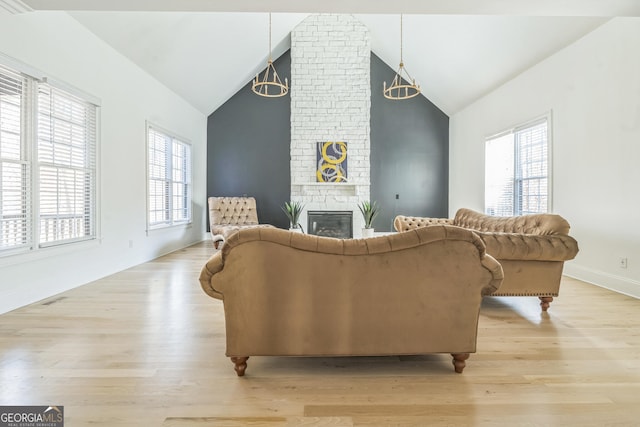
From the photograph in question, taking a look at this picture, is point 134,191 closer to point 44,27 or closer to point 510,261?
point 44,27

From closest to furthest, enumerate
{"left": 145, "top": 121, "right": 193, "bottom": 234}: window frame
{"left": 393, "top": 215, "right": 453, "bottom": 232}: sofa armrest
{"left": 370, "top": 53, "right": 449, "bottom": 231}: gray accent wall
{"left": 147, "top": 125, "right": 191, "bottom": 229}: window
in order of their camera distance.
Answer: {"left": 393, "top": 215, "right": 453, "bottom": 232}: sofa armrest
{"left": 145, "top": 121, "right": 193, "bottom": 234}: window frame
{"left": 147, "top": 125, "right": 191, "bottom": 229}: window
{"left": 370, "top": 53, "right": 449, "bottom": 231}: gray accent wall

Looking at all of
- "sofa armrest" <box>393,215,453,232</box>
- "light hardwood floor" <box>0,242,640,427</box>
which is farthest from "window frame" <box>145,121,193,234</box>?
"sofa armrest" <box>393,215,453,232</box>

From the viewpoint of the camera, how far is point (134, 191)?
488cm

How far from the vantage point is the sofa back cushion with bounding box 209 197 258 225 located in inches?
269

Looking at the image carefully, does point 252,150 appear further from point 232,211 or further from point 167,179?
point 167,179

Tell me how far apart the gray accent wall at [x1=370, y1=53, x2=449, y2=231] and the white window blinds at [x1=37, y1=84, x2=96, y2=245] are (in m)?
5.36

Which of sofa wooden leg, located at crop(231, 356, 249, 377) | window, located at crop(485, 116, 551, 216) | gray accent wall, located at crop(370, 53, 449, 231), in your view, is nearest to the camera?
sofa wooden leg, located at crop(231, 356, 249, 377)

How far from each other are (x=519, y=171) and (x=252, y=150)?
17.2 ft

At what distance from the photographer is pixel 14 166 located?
119 inches

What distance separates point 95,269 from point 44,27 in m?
2.53

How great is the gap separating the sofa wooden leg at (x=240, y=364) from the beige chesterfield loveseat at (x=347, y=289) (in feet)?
0.04

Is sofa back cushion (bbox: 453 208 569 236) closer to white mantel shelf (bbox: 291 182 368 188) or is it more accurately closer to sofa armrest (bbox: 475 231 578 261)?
sofa armrest (bbox: 475 231 578 261)

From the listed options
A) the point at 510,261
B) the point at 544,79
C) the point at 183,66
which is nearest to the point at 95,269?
the point at 183,66

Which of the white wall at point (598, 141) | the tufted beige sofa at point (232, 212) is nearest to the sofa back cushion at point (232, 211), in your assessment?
the tufted beige sofa at point (232, 212)
